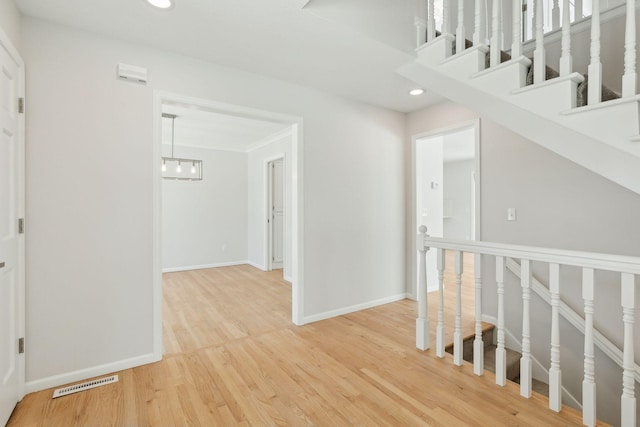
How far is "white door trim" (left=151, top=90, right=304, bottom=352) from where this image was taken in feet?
7.97

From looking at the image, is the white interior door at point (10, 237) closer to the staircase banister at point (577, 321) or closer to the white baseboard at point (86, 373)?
the white baseboard at point (86, 373)

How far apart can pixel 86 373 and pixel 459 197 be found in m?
9.28

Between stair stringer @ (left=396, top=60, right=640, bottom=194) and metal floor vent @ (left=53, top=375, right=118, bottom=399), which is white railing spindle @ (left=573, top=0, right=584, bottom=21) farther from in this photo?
metal floor vent @ (left=53, top=375, right=118, bottom=399)

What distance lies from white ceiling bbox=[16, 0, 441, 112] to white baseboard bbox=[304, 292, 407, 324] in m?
2.45

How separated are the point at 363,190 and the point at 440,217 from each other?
175 cm

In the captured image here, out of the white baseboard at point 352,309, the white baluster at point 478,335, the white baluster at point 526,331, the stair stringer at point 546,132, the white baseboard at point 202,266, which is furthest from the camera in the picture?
the white baseboard at point 202,266

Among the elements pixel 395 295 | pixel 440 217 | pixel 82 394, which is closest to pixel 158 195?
pixel 82 394

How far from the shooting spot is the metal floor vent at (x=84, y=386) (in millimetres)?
2014

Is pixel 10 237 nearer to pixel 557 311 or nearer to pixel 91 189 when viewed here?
pixel 91 189

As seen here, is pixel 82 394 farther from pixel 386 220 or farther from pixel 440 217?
pixel 440 217

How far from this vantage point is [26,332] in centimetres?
201

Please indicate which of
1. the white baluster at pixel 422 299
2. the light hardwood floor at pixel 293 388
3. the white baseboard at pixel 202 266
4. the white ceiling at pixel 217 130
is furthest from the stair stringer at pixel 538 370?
the white baseboard at pixel 202 266

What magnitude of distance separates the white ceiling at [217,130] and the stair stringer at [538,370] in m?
3.61

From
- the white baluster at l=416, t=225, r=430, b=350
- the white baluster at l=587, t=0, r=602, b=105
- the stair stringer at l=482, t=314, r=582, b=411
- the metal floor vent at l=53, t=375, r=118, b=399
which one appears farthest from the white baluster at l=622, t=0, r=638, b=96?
the metal floor vent at l=53, t=375, r=118, b=399
